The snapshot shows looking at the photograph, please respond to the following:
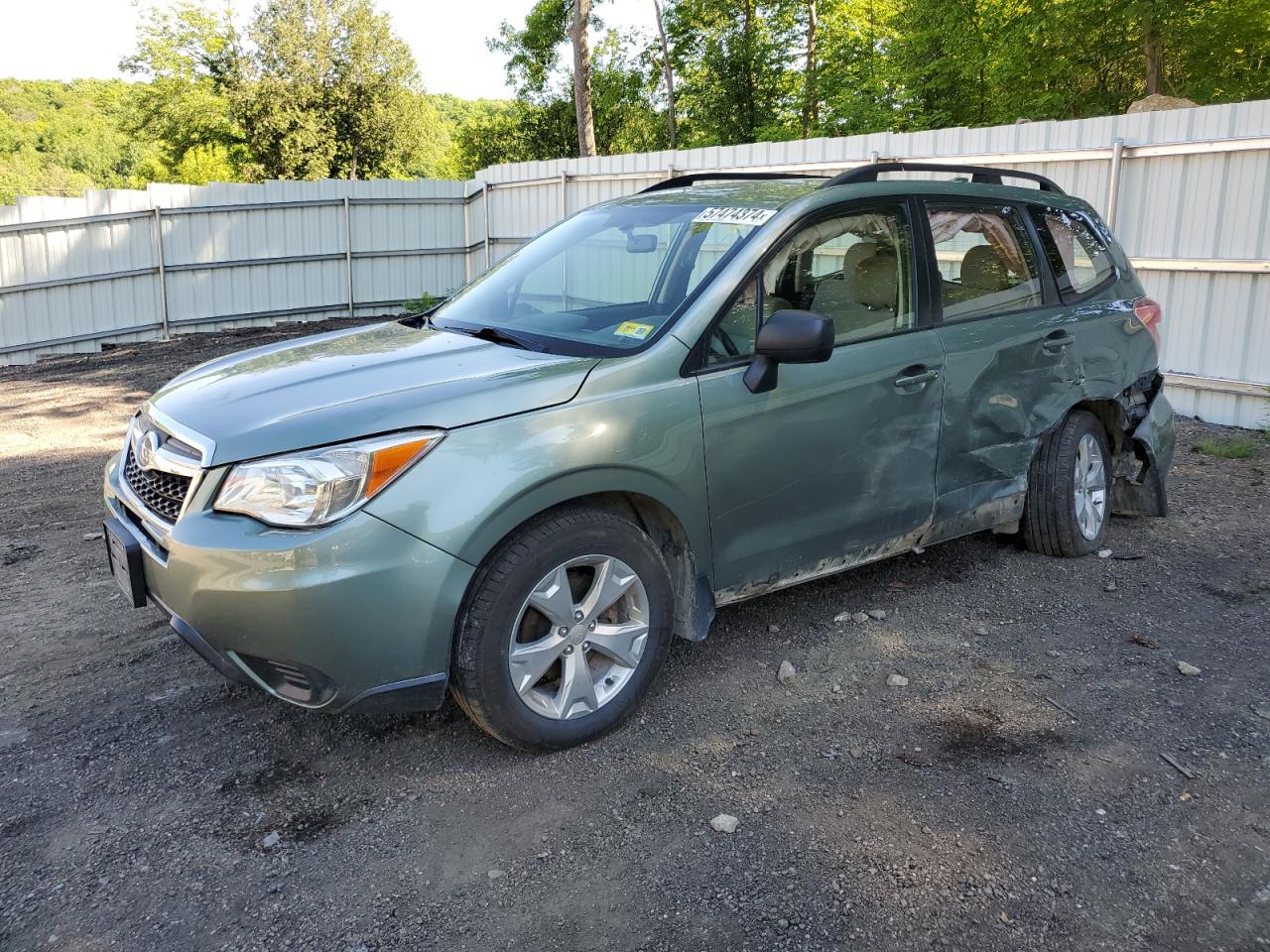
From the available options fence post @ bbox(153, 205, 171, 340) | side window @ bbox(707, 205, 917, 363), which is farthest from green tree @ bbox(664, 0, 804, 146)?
side window @ bbox(707, 205, 917, 363)

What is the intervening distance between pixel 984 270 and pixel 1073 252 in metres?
0.69

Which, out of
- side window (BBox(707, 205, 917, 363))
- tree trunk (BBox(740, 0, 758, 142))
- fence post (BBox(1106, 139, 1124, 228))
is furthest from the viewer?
tree trunk (BBox(740, 0, 758, 142))

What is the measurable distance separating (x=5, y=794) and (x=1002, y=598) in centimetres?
400

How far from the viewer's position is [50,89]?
105 meters

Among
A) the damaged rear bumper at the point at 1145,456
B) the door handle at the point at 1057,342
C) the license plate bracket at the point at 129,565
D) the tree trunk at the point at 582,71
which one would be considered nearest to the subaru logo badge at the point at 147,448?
the license plate bracket at the point at 129,565

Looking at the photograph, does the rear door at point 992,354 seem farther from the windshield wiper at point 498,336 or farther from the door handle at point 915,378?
the windshield wiper at point 498,336

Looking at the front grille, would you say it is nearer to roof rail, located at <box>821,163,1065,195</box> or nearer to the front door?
the front door

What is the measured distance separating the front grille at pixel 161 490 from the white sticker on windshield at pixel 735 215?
2.15 meters

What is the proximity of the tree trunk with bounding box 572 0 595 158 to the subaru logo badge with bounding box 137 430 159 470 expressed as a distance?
23.4 metres

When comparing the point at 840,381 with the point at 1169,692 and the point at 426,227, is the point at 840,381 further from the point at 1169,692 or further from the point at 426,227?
the point at 426,227

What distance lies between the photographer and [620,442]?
334 centimetres

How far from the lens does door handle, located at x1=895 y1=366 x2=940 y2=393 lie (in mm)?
4125

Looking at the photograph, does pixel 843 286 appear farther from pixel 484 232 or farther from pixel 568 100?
pixel 568 100

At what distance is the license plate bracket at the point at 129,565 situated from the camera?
327 centimetres
